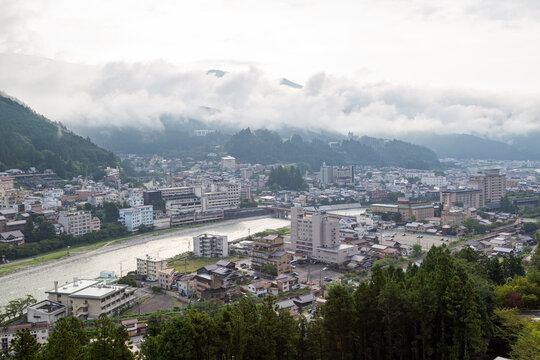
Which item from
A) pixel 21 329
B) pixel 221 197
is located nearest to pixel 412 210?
pixel 221 197

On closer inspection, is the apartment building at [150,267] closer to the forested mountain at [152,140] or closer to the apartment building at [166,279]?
the apartment building at [166,279]

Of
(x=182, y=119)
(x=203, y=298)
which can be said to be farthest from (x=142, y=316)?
(x=182, y=119)

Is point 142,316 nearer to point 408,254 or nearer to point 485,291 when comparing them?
point 485,291

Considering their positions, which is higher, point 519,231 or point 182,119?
point 182,119

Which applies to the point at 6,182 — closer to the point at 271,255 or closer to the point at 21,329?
the point at 271,255

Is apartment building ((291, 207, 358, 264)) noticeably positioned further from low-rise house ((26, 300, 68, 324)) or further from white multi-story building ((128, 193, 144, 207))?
white multi-story building ((128, 193, 144, 207))
